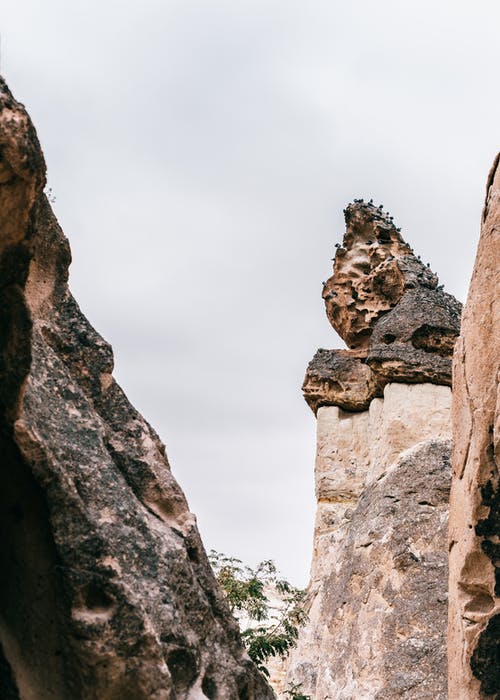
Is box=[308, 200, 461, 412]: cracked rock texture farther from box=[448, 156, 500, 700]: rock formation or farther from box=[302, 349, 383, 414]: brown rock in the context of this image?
box=[448, 156, 500, 700]: rock formation

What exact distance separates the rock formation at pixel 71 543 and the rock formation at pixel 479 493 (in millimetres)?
1199

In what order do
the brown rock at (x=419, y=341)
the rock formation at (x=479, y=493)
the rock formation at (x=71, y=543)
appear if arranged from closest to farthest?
the rock formation at (x=71, y=543)
the rock formation at (x=479, y=493)
the brown rock at (x=419, y=341)

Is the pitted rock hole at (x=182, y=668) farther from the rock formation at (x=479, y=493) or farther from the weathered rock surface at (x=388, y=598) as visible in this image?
the weathered rock surface at (x=388, y=598)

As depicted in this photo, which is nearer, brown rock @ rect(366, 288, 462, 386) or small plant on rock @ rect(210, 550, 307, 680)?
small plant on rock @ rect(210, 550, 307, 680)

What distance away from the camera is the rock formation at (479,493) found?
4.98 m

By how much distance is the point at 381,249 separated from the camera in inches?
522

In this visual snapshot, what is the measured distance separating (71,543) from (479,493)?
7.08 ft

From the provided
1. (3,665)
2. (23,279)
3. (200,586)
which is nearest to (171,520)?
(200,586)

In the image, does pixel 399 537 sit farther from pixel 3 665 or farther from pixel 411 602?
pixel 3 665

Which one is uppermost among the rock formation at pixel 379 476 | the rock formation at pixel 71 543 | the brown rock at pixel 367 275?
the brown rock at pixel 367 275

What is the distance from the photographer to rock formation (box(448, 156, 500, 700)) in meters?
4.98

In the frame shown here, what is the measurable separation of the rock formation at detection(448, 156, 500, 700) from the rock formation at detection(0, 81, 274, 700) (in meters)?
1.20

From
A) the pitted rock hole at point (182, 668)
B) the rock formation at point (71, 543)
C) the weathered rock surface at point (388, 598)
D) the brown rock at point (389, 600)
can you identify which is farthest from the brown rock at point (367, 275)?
the pitted rock hole at point (182, 668)

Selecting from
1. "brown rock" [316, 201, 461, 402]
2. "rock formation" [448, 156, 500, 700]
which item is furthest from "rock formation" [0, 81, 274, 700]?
"brown rock" [316, 201, 461, 402]
